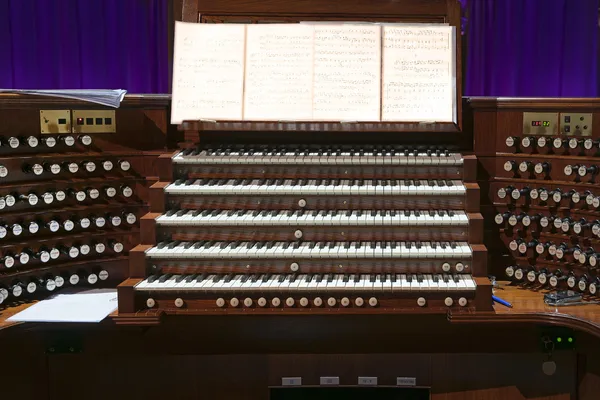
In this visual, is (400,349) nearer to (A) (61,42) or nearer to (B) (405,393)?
(B) (405,393)

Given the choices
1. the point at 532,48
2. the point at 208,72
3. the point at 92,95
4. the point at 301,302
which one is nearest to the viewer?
the point at 301,302

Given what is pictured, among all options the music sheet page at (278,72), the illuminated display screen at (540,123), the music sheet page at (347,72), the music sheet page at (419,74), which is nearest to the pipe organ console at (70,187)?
the music sheet page at (278,72)

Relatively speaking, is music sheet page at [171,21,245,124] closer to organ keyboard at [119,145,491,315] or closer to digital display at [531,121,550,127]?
organ keyboard at [119,145,491,315]

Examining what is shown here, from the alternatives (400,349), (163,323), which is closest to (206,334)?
(163,323)

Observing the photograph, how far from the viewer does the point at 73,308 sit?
108 inches

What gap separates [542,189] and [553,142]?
0.72 ft

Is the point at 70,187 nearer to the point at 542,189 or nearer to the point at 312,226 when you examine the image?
the point at 312,226

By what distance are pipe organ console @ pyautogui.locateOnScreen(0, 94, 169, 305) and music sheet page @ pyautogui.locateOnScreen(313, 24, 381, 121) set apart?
2.51 feet

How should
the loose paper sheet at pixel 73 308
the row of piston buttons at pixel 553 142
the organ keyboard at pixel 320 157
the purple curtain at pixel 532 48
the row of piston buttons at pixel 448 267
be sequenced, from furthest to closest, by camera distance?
the purple curtain at pixel 532 48 → the organ keyboard at pixel 320 157 → the row of piston buttons at pixel 553 142 → the row of piston buttons at pixel 448 267 → the loose paper sheet at pixel 73 308

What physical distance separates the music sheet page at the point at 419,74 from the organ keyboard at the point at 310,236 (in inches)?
8.0

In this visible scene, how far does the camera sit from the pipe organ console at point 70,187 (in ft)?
9.40

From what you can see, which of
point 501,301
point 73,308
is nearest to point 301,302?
point 501,301

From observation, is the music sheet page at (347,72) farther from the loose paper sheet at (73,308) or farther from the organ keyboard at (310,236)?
the loose paper sheet at (73,308)

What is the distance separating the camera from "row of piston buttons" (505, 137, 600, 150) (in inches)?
112
